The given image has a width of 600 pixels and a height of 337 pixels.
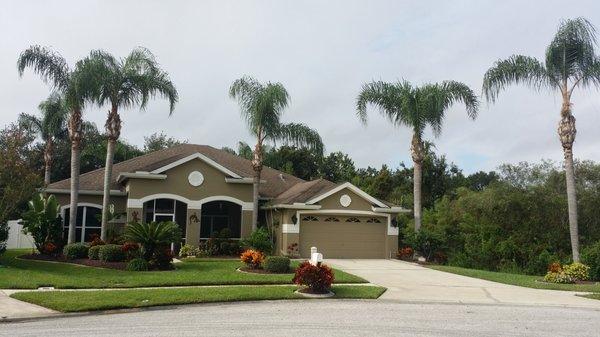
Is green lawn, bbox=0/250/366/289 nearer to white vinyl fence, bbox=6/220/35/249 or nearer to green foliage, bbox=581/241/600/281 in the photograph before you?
green foliage, bbox=581/241/600/281

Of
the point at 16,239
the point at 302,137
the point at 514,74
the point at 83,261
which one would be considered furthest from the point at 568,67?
the point at 16,239

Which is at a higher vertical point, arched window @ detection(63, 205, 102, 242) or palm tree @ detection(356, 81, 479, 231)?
palm tree @ detection(356, 81, 479, 231)

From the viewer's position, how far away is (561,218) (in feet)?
86.0

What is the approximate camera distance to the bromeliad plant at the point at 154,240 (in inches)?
768

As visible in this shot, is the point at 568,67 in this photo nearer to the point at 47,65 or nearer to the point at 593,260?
the point at 593,260

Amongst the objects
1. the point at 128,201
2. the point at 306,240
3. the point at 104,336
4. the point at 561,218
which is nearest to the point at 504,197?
the point at 561,218

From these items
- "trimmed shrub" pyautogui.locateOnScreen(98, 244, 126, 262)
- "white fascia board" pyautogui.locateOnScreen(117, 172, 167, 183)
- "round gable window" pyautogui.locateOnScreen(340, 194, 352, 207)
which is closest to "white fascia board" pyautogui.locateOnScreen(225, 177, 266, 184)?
"white fascia board" pyautogui.locateOnScreen(117, 172, 167, 183)

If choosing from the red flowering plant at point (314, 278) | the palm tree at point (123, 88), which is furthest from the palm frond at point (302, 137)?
the red flowering plant at point (314, 278)

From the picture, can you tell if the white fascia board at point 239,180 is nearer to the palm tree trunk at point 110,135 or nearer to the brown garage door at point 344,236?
the brown garage door at point 344,236

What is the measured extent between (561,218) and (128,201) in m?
20.0

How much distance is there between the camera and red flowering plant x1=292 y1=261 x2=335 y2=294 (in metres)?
14.4

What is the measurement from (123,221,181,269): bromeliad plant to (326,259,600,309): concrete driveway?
6.49 metres

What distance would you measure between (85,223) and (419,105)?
17026 mm

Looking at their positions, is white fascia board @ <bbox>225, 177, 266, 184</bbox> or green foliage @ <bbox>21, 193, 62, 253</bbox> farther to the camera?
white fascia board @ <bbox>225, 177, 266, 184</bbox>
